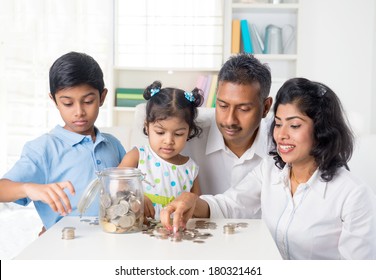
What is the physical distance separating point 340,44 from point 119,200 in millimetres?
3555

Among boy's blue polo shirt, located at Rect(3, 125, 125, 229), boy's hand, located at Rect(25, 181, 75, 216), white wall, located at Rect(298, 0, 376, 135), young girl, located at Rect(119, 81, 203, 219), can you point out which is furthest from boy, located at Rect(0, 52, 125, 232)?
white wall, located at Rect(298, 0, 376, 135)

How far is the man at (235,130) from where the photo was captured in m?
1.89

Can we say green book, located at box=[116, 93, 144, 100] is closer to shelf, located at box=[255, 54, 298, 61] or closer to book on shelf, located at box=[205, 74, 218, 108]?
book on shelf, located at box=[205, 74, 218, 108]

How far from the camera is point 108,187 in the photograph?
121cm

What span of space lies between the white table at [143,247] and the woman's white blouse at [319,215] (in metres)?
0.34

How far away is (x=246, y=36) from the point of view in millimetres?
4121

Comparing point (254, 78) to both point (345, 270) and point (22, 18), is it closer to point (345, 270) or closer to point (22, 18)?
point (345, 270)

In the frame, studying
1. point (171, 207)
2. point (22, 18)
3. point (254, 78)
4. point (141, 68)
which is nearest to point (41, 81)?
point (22, 18)

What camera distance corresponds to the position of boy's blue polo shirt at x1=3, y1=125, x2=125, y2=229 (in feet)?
5.28

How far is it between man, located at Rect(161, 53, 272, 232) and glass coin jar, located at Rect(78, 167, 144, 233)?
0.58 m

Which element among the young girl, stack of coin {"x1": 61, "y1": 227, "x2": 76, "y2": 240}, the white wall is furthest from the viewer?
the white wall

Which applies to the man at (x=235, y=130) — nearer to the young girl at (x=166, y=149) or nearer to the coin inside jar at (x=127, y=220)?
the young girl at (x=166, y=149)

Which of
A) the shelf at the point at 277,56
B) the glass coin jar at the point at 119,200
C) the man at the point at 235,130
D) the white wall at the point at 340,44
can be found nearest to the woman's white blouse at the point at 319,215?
the man at the point at 235,130

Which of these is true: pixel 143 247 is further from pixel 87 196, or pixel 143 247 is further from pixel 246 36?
pixel 246 36
